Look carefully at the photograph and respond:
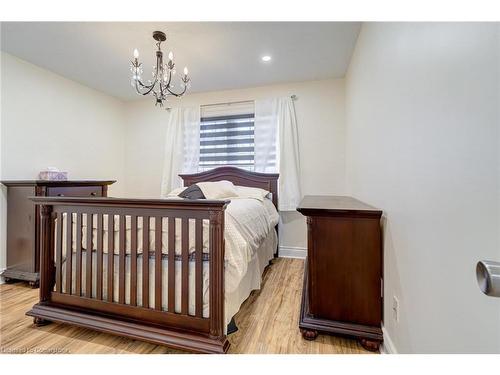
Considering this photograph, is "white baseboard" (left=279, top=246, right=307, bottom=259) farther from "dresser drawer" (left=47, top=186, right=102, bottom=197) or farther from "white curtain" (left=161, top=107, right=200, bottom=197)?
"dresser drawer" (left=47, top=186, right=102, bottom=197)

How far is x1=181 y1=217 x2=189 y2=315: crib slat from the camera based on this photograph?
1.41m

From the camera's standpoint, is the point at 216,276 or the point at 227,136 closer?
the point at 216,276

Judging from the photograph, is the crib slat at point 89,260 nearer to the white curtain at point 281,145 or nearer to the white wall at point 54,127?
the white wall at point 54,127

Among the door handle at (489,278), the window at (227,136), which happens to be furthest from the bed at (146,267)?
the window at (227,136)

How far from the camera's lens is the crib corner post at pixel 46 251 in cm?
169

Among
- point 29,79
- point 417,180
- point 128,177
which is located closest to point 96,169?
point 128,177

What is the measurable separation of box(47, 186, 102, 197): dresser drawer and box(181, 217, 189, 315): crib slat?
1933 millimetres

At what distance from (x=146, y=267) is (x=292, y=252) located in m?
2.26

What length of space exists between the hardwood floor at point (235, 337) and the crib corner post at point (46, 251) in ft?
0.85

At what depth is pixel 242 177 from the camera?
10.9 feet

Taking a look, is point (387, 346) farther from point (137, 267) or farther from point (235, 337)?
point (137, 267)

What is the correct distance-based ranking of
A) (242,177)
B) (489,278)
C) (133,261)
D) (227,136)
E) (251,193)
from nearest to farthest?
(489,278) → (133,261) → (251,193) → (242,177) → (227,136)

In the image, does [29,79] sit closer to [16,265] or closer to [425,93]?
[16,265]

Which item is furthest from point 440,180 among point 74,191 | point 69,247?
point 74,191
